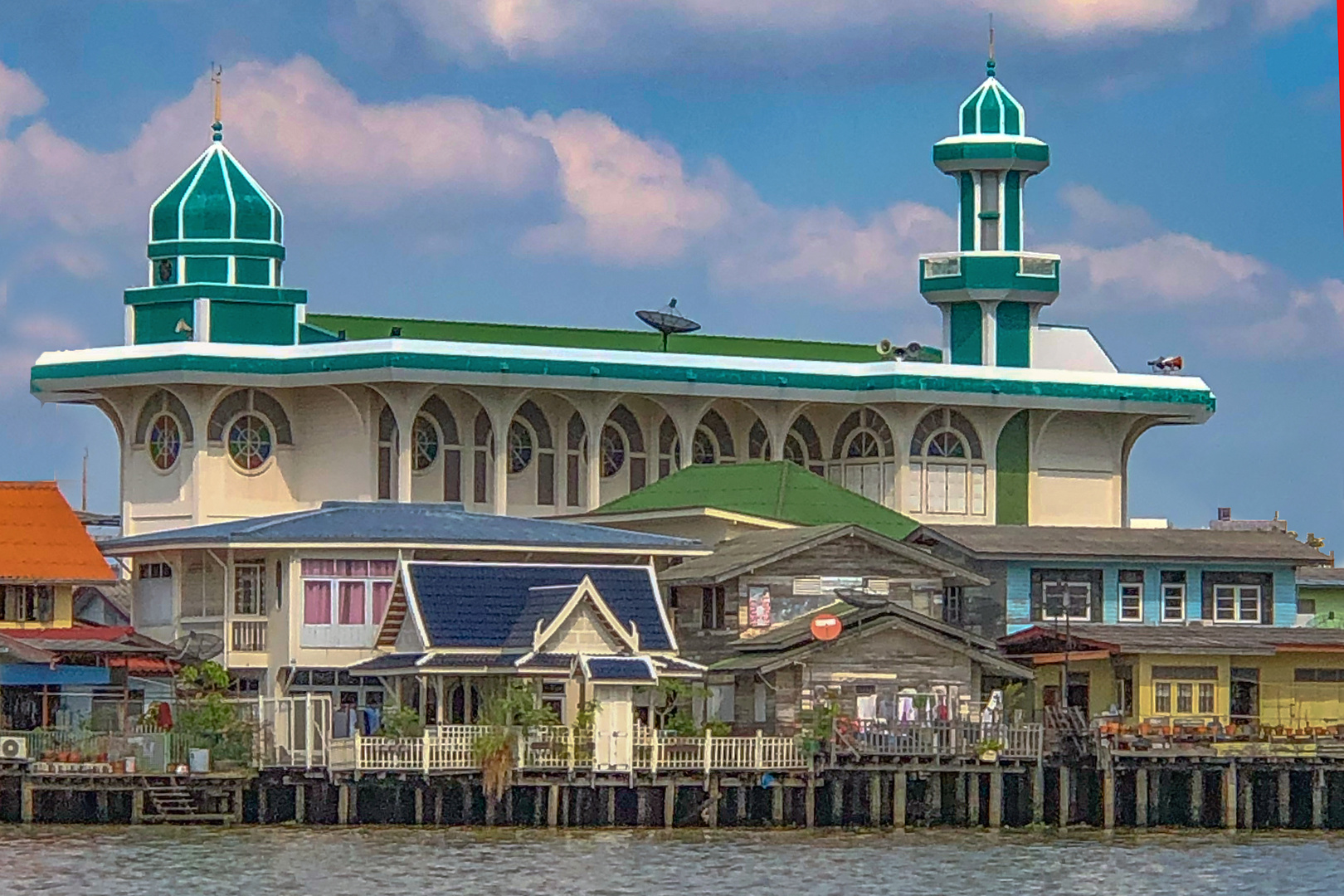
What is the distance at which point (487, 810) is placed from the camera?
3083 inches

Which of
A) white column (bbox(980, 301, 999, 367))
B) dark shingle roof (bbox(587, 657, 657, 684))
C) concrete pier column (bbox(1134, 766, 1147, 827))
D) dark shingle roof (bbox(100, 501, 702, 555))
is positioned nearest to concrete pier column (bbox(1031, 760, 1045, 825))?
concrete pier column (bbox(1134, 766, 1147, 827))

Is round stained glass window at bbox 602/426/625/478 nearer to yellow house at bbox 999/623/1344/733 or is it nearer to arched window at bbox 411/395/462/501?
arched window at bbox 411/395/462/501

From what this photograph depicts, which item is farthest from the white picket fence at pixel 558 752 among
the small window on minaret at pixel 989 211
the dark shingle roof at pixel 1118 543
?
the small window on minaret at pixel 989 211

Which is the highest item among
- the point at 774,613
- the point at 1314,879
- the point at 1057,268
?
the point at 1057,268

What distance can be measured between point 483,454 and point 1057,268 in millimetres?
19225

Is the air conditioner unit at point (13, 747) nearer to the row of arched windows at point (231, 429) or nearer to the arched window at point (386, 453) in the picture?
the row of arched windows at point (231, 429)

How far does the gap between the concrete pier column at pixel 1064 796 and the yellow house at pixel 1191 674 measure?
3936mm

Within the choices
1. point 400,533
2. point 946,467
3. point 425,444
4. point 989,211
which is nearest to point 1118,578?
point 946,467

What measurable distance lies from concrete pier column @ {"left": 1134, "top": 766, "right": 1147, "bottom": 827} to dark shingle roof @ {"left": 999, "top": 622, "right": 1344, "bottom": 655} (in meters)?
4.73

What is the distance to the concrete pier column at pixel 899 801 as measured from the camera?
80.3m

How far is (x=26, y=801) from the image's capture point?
256 ft

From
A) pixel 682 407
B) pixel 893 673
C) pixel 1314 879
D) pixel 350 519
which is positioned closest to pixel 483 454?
pixel 682 407

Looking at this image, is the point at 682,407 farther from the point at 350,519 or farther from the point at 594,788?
the point at 594,788

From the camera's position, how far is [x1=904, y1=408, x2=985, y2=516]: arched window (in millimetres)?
106938
